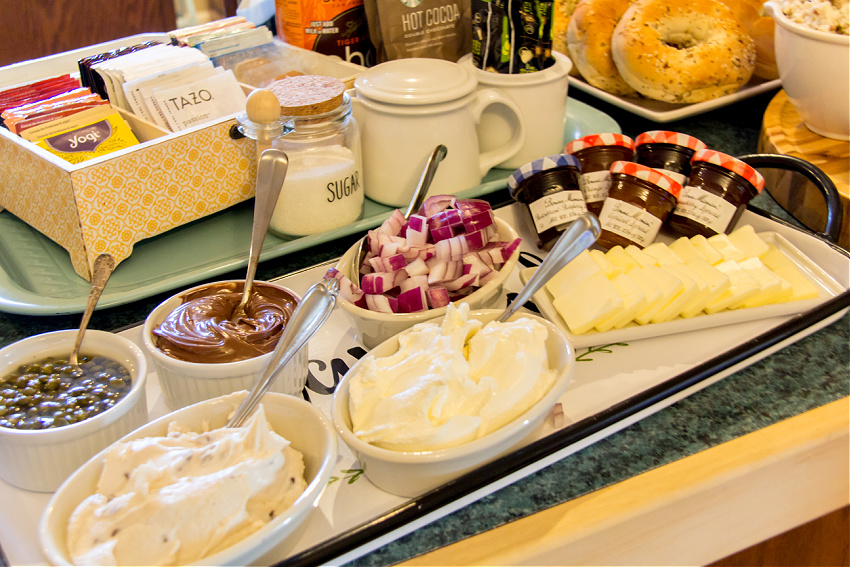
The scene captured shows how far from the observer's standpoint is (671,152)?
1.26 meters

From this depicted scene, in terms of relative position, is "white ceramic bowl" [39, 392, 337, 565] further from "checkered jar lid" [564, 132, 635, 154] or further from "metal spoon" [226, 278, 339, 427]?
"checkered jar lid" [564, 132, 635, 154]

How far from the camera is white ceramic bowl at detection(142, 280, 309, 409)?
83 centimetres

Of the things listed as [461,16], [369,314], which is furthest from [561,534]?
[461,16]

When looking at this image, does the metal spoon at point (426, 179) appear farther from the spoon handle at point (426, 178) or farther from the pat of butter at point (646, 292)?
the pat of butter at point (646, 292)

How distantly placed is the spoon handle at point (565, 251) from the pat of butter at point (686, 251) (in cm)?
24

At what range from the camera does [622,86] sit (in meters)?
1.66

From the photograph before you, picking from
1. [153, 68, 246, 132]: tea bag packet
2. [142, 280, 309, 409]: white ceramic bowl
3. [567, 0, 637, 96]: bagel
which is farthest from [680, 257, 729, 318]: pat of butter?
[153, 68, 246, 132]: tea bag packet

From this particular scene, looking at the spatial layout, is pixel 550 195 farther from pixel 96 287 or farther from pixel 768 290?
pixel 96 287

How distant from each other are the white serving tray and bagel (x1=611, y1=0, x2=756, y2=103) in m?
0.45

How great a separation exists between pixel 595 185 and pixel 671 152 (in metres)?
0.16

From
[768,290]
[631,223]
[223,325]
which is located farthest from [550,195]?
[223,325]

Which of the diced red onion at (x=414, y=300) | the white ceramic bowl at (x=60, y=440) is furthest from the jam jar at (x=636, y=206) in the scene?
the white ceramic bowl at (x=60, y=440)

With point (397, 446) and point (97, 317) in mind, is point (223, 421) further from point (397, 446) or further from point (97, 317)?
point (97, 317)

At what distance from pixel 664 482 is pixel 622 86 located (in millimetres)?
1142
